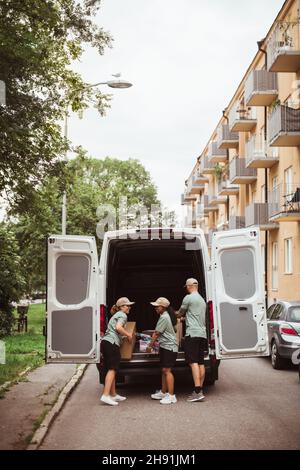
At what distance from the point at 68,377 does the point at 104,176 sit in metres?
58.4

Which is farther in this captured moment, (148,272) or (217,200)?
(217,200)

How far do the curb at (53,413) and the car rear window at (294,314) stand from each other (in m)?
4.37

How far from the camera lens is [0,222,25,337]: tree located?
21422mm

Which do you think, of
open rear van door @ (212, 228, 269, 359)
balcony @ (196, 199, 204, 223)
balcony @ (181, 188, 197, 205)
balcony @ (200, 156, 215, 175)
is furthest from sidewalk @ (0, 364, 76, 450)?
balcony @ (181, 188, 197, 205)

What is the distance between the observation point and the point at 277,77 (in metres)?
30.0

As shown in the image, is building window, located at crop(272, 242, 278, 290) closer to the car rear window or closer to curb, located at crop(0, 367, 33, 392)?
the car rear window

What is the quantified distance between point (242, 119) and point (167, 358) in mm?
27896

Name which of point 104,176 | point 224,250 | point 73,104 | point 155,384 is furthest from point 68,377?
point 104,176

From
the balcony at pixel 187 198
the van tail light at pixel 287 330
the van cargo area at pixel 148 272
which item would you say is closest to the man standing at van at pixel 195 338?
the van cargo area at pixel 148 272

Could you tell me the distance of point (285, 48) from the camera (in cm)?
2495

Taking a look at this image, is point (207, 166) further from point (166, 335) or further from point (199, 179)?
point (166, 335)

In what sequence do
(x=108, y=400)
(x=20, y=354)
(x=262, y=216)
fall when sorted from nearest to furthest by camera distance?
(x=108, y=400), (x=20, y=354), (x=262, y=216)

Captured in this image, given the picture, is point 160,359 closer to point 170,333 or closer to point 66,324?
point 170,333

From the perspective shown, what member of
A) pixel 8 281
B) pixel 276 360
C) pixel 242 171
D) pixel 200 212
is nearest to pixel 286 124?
pixel 242 171
